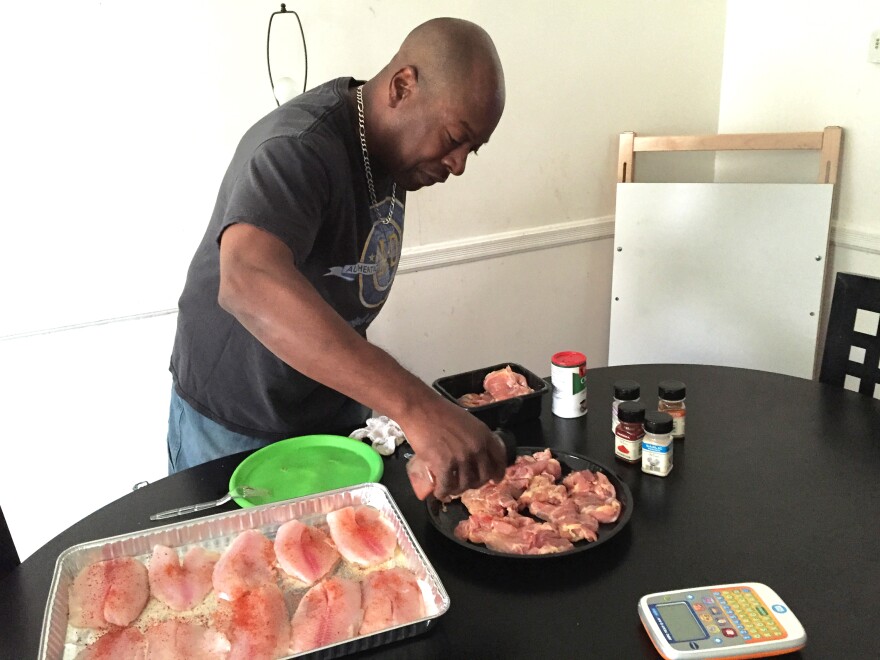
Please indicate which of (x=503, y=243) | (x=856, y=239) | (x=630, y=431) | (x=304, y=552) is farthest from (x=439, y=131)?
(x=856, y=239)

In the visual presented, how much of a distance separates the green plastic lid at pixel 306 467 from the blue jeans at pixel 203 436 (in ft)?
0.32

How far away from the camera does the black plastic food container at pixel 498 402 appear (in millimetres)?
1245

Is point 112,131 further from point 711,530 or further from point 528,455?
point 711,530

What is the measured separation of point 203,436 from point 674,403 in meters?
0.86

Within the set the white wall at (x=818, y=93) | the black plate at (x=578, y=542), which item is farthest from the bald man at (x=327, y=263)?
the white wall at (x=818, y=93)

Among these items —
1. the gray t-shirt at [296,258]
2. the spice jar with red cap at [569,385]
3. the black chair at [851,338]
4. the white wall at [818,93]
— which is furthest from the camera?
the white wall at [818,93]

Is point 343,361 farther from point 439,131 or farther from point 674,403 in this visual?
point 674,403

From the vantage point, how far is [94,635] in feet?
2.68

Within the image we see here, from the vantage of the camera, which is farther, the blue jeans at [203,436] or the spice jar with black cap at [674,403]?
the blue jeans at [203,436]

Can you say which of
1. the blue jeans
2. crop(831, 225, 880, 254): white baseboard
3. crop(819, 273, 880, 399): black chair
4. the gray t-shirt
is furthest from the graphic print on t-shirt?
crop(831, 225, 880, 254): white baseboard

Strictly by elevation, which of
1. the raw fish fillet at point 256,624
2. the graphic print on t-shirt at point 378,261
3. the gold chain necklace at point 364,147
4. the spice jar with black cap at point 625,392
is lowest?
the raw fish fillet at point 256,624

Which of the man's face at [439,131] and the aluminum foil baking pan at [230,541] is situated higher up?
the man's face at [439,131]

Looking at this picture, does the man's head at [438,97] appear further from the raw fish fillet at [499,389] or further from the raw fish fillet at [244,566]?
the raw fish fillet at [244,566]

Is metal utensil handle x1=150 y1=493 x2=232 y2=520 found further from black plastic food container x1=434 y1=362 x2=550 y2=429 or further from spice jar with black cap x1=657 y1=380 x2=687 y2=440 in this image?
spice jar with black cap x1=657 y1=380 x2=687 y2=440
